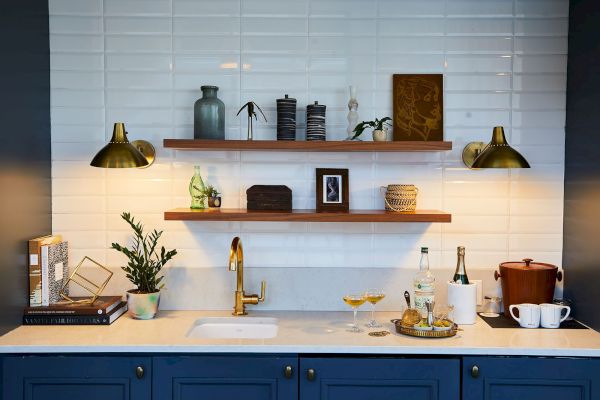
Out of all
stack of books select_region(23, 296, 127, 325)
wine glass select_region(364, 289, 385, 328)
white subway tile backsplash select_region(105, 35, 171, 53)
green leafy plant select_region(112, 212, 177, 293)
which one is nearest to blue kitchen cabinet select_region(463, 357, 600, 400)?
wine glass select_region(364, 289, 385, 328)

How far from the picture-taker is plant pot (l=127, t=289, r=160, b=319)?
2.75m

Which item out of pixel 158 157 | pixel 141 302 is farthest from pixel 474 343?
Answer: pixel 158 157

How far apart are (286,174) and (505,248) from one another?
44.0 inches

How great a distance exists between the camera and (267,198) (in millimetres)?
2861

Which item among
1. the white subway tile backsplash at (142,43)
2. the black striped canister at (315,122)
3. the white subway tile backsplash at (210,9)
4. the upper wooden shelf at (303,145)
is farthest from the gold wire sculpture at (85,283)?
the white subway tile backsplash at (210,9)

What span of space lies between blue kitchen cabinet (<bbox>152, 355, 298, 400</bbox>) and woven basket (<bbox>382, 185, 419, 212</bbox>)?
862mm

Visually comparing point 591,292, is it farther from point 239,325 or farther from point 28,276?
point 28,276

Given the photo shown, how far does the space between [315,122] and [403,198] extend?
1.74 feet

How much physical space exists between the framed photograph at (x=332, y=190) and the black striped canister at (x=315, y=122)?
18 centimetres

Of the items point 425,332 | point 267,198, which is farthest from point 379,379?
point 267,198

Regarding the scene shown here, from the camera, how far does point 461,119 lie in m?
2.99

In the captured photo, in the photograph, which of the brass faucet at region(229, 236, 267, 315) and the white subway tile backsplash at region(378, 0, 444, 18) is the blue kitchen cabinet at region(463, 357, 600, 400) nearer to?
the brass faucet at region(229, 236, 267, 315)

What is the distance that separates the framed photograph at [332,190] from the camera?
9.58ft

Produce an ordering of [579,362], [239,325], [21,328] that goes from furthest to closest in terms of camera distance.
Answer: [239,325] → [21,328] → [579,362]
